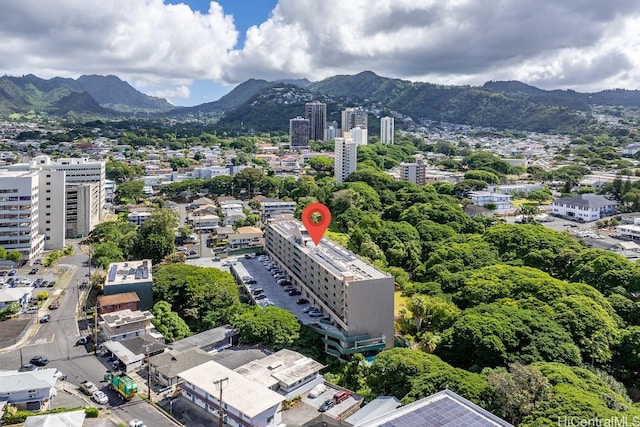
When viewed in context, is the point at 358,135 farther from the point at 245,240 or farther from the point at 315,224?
the point at 315,224

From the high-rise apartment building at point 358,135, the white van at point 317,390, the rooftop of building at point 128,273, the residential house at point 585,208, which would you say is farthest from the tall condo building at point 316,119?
the white van at point 317,390

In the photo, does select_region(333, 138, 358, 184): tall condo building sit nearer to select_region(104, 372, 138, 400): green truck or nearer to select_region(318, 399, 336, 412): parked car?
select_region(318, 399, 336, 412): parked car

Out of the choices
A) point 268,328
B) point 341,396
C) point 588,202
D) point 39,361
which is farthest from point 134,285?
point 588,202

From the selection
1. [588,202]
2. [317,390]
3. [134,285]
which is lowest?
[317,390]

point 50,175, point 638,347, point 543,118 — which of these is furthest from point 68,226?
point 543,118

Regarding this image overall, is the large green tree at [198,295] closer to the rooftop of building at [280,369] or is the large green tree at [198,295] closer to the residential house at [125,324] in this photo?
the residential house at [125,324]

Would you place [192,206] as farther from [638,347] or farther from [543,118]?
[543,118]
